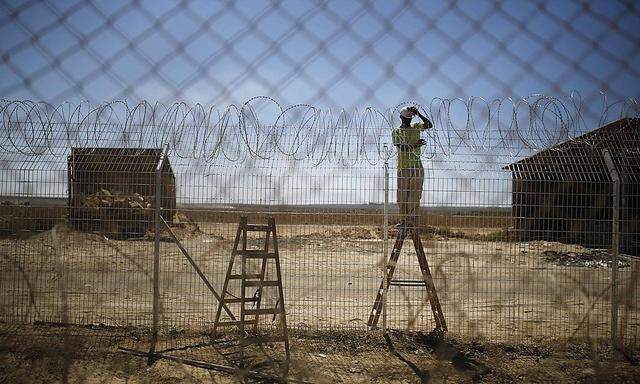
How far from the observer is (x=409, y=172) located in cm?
652

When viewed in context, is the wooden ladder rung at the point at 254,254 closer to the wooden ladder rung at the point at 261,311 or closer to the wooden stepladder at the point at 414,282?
the wooden ladder rung at the point at 261,311

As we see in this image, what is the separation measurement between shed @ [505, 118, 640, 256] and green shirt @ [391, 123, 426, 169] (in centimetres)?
112

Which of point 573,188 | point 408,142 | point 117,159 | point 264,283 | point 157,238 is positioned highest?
point 408,142

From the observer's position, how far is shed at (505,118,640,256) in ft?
20.8

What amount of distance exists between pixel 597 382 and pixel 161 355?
4626mm

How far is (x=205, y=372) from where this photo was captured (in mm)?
5305

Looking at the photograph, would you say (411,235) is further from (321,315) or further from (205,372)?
(205,372)

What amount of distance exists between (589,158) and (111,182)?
6170mm

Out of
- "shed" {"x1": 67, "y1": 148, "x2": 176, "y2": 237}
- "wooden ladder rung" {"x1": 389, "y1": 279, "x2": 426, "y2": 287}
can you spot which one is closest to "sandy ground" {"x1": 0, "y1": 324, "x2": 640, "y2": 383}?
"wooden ladder rung" {"x1": 389, "y1": 279, "x2": 426, "y2": 287}

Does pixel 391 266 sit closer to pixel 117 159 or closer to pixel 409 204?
pixel 409 204

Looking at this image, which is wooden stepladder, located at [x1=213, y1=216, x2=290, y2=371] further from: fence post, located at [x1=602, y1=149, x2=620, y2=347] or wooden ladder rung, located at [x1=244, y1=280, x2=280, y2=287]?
fence post, located at [x1=602, y1=149, x2=620, y2=347]

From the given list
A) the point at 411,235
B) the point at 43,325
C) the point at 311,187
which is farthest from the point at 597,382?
the point at 43,325

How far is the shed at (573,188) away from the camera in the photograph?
6.34 metres

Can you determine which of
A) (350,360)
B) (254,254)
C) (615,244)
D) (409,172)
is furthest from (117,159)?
(615,244)
